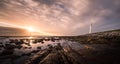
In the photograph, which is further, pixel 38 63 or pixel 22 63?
pixel 22 63

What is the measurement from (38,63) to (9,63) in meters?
5.08

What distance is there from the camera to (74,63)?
12.3m

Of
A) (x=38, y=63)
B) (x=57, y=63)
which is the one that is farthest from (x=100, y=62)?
(x=38, y=63)

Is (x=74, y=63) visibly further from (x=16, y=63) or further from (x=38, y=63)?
(x=16, y=63)

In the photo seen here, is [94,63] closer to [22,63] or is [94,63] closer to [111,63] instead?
[111,63]

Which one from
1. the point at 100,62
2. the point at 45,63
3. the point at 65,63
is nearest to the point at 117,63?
the point at 100,62

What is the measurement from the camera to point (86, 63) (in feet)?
40.5

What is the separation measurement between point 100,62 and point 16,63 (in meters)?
13.8

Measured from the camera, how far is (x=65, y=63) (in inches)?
476

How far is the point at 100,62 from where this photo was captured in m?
12.7

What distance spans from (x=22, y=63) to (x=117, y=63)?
1496 cm

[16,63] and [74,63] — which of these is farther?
[16,63]

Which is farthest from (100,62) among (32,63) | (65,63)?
(32,63)

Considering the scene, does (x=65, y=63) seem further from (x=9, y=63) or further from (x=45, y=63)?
(x=9, y=63)
